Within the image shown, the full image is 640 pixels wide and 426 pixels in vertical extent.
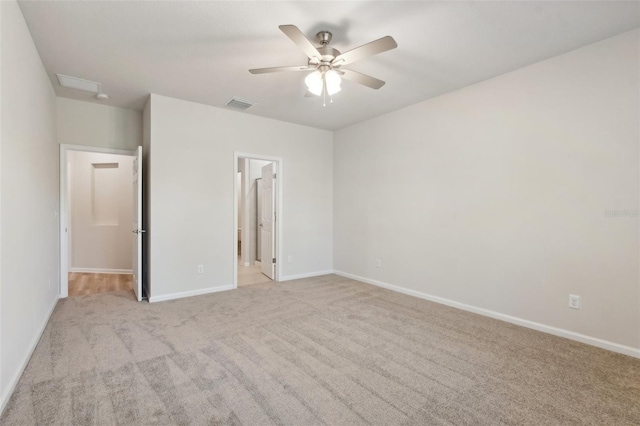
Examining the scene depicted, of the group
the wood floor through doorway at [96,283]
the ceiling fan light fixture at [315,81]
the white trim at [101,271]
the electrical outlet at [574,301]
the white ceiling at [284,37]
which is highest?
the white ceiling at [284,37]

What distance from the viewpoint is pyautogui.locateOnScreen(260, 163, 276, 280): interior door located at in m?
5.16

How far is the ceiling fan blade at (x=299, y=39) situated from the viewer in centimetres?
192

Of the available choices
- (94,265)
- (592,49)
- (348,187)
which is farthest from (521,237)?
(94,265)

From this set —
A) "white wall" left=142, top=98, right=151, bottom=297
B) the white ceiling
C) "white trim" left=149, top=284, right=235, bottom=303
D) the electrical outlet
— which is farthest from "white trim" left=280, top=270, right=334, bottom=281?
the electrical outlet

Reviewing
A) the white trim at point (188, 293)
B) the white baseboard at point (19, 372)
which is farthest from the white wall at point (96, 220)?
the white baseboard at point (19, 372)

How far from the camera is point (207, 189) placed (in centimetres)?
436

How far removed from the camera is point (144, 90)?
148 inches

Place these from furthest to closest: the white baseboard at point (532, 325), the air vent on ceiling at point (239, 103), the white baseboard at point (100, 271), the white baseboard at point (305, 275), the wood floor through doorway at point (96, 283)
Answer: the white baseboard at point (100, 271) < the white baseboard at point (305, 275) < the wood floor through doorway at point (96, 283) < the air vent on ceiling at point (239, 103) < the white baseboard at point (532, 325)

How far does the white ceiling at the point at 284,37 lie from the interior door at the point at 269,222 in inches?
70.5

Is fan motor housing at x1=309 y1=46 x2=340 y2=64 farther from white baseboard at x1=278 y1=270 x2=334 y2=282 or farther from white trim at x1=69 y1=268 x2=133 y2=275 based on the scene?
white trim at x1=69 y1=268 x2=133 y2=275

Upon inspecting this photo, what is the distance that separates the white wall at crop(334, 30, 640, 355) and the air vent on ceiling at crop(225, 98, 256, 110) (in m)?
2.02

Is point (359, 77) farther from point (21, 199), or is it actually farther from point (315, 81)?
point (21, 199)

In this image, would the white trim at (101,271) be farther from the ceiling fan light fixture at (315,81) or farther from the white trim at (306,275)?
the ceiling fan light fixture at (315,81)

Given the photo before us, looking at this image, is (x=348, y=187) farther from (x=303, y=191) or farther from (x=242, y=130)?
(x=242, y=130)
